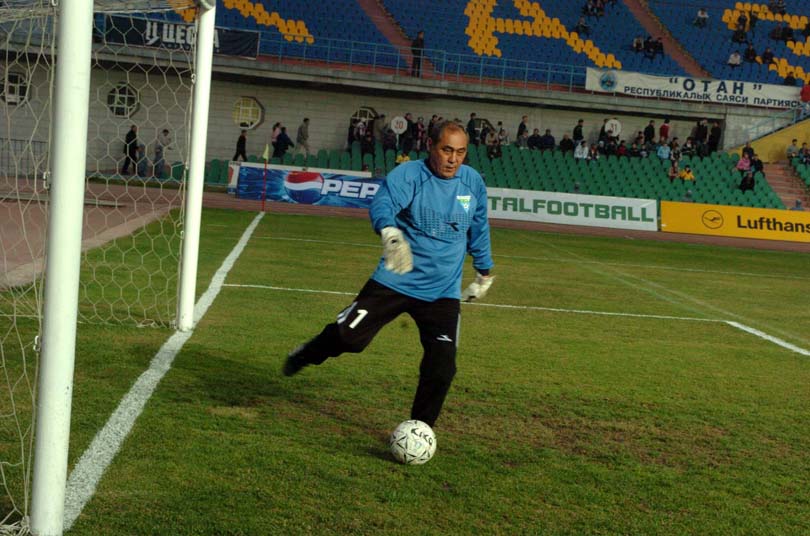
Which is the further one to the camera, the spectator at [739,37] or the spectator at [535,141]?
the spectator at [739,37]

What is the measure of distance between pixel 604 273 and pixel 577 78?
2317 centimetres

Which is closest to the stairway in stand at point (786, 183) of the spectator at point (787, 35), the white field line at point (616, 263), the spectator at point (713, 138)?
the spectator at point (713, 138)

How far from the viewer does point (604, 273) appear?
14758mm

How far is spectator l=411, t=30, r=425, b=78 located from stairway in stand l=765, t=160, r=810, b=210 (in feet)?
43.6

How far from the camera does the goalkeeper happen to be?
192 inches

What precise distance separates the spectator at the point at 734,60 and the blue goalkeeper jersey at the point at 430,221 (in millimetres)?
36680

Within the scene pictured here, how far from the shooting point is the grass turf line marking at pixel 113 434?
3.89 metres

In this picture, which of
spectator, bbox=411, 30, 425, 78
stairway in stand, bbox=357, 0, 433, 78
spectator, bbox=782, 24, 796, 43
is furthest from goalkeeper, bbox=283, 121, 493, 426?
spectator, bbox=782, 24, 796, 43

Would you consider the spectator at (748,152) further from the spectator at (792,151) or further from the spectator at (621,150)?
the spectator at (621,150)

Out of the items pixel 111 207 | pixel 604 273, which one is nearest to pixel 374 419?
pixel 604 273

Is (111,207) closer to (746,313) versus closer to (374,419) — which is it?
(746,313)

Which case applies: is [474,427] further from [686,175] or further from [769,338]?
[686,175]

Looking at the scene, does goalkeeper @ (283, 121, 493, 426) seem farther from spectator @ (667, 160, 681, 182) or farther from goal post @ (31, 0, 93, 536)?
spectator @ (667, 160, 681, 182)

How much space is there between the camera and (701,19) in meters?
40.5
